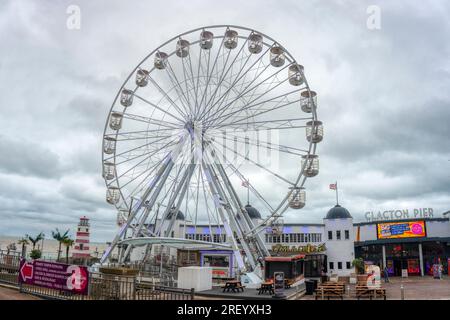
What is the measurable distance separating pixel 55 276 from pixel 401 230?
45.6 metres

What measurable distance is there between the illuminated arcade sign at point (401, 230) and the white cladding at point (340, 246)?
21.7ft

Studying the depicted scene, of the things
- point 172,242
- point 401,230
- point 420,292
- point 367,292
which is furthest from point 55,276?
point 401,230

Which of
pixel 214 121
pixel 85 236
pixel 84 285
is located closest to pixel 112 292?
pixel 84 285

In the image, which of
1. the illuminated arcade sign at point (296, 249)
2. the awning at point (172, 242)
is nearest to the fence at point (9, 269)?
the awning at point (172, 242)

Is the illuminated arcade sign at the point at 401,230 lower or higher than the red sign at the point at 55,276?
higher

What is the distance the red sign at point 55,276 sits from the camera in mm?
16328

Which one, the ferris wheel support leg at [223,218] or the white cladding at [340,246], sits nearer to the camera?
the ferris wheel support leg at [223,218]

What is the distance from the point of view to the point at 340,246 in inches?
1909

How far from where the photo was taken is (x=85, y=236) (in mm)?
54625

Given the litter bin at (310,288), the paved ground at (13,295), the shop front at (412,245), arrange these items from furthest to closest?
the shop front at (412,245)
the litter bin at (310,288)
the paved ground at (13,295)

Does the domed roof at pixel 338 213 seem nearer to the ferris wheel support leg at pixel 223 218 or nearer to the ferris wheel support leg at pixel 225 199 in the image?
the ferris wheel support leg at pixel 225 199

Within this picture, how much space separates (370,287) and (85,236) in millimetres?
41840

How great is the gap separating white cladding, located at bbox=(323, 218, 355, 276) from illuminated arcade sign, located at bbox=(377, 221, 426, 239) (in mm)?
6621

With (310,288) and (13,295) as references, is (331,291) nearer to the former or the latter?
(310,288)
